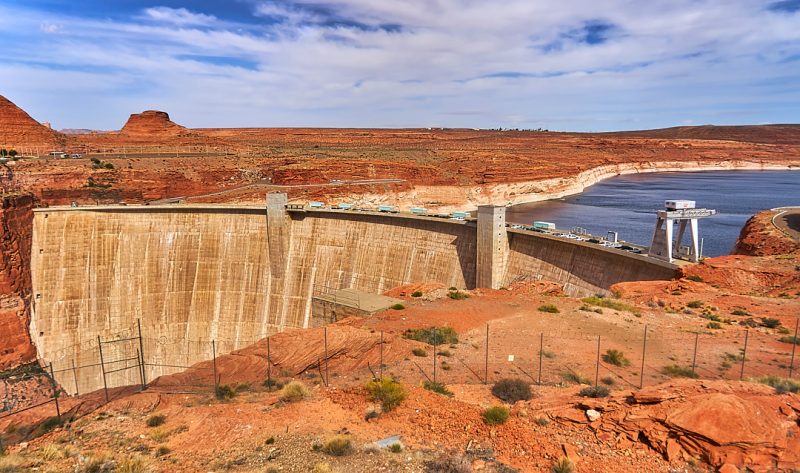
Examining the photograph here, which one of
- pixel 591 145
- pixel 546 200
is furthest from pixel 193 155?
pixel 591 145

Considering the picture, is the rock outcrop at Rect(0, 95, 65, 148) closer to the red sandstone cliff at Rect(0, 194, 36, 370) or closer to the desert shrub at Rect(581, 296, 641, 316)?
the red sandstone cliff at Rect(0, 194, 36, 370)

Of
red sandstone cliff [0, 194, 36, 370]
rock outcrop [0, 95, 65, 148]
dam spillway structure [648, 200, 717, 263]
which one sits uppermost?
rock outcrop [0, 95, 65, 148]

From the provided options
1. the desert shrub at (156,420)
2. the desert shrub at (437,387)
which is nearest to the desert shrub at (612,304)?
the desert shrub at (437,387)

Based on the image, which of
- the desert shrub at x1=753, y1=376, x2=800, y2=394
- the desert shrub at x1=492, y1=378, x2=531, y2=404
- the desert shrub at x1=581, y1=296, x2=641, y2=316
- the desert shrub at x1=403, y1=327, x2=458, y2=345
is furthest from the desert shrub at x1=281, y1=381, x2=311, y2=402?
the desert shrub at x1=581, y1=296, x2=641, y2=316

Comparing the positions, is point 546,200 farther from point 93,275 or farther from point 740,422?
point 740,422

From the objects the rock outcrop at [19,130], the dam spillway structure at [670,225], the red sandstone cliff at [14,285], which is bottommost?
the red sandstone cliff at [14,285]

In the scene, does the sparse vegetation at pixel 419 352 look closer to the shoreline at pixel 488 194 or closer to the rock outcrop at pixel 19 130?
the shoreline at pixel 488 194
